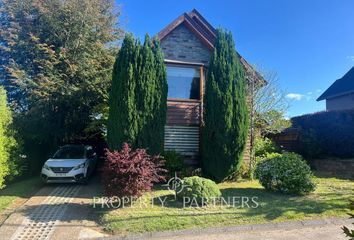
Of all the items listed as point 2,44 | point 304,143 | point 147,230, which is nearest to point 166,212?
point 147,230

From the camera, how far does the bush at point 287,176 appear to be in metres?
9.80

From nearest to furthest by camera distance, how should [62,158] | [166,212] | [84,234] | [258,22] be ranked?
[84,234] → [166,212] → [62,158] → [258,22]

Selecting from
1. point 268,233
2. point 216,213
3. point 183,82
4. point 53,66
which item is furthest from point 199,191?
point 53,66

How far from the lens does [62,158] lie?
12.9 metres

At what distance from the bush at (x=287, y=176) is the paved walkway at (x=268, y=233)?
2.08m

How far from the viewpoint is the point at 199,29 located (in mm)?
14250

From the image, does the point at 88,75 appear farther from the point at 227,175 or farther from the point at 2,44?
the point at 227,175

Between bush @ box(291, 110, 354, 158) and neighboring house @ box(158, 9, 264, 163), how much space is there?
4.78m

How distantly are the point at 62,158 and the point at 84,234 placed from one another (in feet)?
20.5

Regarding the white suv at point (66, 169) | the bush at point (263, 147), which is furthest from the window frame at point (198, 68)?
the white suv at point (66, 169)

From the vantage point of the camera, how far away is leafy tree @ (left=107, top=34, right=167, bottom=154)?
35.3ft

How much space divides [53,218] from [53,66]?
9.51m

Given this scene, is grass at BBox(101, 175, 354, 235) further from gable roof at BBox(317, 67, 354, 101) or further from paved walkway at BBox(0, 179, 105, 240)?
gable roof at BBox(317, 67, 354, 101)

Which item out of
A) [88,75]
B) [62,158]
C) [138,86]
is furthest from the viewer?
[88,75]
